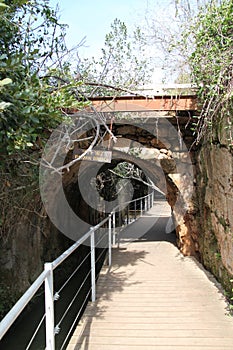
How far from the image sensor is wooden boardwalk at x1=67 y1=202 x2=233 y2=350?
7.72 ft

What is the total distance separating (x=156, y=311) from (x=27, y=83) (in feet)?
7.31

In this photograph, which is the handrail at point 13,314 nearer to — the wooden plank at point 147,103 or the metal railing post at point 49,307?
the metal railing post at point 49,307

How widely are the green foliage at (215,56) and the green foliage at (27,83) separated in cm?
127

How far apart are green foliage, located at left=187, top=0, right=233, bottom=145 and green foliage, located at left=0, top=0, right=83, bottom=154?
4.17ft

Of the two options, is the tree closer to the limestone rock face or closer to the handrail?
the limestone rock face

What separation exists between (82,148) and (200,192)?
5.78ft

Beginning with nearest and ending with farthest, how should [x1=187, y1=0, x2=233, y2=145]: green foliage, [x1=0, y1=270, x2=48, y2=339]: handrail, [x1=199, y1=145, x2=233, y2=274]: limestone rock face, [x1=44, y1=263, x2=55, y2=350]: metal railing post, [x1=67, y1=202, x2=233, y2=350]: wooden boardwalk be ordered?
[x1=0, y1=270, x2=48, y2=339]: handrail → [x1=44, y1=263, x2=55, y2=350]: metal railing post → [x1=67, y1=202, x2=233, y2=350]: wooden boardwalk → [x1=187, y1=0, x2=233, y2=145]: green foliage → [x1=199, y1=145, x2=233, y2=274]: limestone rock face

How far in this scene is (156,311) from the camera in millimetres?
2893

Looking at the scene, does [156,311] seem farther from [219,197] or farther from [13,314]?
[13,314]

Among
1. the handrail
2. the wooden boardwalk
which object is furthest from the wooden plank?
the handrail

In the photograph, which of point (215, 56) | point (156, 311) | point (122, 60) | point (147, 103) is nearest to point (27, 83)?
point (215, 56)

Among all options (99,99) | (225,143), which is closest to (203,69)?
(225,143)

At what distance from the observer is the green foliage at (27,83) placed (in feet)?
5.59

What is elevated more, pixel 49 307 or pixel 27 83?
pixel 27 83
